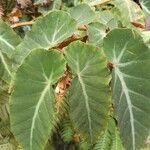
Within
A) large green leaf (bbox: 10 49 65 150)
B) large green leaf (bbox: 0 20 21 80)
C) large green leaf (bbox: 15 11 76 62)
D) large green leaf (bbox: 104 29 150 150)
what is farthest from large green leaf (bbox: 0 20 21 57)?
large green leaf (bbox: 104 29 150 150)

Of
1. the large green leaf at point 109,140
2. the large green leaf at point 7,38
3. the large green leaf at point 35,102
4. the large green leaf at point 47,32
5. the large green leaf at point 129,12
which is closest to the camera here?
the large green leaf at point 35,102

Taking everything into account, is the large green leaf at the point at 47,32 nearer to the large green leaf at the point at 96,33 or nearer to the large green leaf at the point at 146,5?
the large green leaf at the point at 96,33

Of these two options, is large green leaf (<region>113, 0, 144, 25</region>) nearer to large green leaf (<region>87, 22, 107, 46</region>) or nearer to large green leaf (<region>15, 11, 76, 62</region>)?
large green leaf (<region>87, 22, 107, 46</region>)

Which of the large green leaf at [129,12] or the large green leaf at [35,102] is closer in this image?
the large green leaf at [35,102]

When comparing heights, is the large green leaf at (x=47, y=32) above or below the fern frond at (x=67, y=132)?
above

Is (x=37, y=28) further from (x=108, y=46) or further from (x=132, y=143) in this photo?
(x=132, y=143)

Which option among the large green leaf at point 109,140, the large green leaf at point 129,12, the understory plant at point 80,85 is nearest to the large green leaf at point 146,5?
the large green leaf at point 129,12

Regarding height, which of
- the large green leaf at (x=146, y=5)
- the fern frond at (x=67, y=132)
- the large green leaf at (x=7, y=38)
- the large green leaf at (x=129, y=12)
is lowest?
the fern frond at (x=67, y=132)
